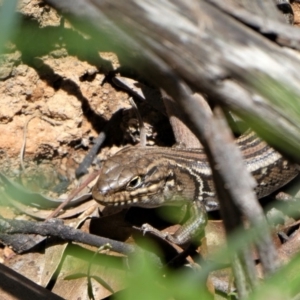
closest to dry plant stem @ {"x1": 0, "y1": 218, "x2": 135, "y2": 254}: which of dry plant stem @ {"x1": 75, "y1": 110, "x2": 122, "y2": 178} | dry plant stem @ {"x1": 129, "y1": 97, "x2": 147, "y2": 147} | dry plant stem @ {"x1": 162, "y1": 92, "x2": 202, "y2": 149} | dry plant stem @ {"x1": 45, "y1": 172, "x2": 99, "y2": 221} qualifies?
dry plant stem @ {"x1": 45, "y1": 172, "x2": 99, "y2": 221}

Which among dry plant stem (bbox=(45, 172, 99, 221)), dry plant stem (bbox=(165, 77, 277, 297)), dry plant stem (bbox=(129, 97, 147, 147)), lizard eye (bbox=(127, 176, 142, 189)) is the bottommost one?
dry plant stem (bbox=(45, 172, 99, 221))

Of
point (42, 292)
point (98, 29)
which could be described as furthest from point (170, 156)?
point (98, 29)

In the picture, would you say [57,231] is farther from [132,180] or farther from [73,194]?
[132,180]

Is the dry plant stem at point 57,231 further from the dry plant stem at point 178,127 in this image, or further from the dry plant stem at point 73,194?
the dry plant stem at point 178,127

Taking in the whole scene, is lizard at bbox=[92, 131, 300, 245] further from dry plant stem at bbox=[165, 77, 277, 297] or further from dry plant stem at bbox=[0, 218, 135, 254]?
dry plant stem at bbox=[165, 77, 277, 297]

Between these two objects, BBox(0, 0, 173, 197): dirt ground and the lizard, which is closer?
the lizard

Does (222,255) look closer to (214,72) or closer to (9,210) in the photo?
(214,72)

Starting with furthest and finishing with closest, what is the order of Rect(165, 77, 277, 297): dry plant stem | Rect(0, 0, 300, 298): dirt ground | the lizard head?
Rect(0, 0, 300, 298): dirt ground → the lizard head → Rect(165, 77, 277, 297): dry plant stem

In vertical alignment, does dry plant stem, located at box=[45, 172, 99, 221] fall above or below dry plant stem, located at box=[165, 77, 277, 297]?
below
